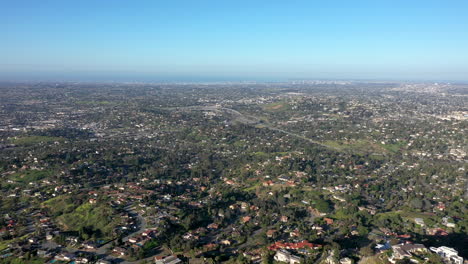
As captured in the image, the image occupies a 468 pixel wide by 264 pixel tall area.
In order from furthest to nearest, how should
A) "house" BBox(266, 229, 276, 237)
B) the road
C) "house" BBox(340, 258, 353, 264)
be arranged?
the road < "house" BBox(266, 229, 276, 237) < "house" BBox(340, 258, 353, 264)

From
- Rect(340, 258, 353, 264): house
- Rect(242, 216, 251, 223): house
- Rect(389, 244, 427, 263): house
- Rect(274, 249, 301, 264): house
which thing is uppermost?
Rect(389, 244, 427, 263): house

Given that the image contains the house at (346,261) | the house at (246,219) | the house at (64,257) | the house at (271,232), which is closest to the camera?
the house at (346,261)

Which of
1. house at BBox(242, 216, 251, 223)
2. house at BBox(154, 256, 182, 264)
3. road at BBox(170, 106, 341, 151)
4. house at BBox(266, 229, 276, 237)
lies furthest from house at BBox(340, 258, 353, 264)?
road at BBox(170, 106, 341, 151)

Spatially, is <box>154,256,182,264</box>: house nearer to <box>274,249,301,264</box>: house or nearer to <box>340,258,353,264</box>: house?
<box>274,249,301,264</box>: house

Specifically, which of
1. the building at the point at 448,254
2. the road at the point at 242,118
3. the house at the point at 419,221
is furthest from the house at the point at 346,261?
the road at the point at 242,118

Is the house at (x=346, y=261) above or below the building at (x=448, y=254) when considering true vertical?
below

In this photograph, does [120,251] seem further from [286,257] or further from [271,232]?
[286,257]

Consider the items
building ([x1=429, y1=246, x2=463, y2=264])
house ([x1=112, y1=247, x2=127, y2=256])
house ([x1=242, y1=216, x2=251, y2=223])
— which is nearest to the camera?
building ([x1=429, y1=246, x2=463, y2=264])

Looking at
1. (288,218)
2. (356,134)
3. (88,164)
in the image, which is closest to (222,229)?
(288,218)

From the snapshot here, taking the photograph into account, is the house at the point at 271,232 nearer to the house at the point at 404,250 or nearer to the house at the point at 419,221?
the house at the point at 404,250
